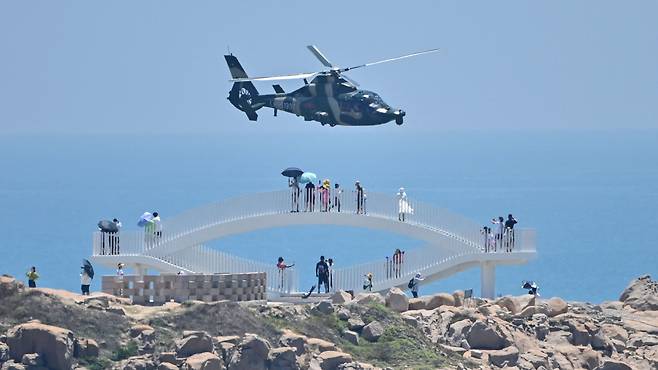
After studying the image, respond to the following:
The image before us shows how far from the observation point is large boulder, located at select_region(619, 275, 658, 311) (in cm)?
8881

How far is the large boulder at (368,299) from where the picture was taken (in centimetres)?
8216

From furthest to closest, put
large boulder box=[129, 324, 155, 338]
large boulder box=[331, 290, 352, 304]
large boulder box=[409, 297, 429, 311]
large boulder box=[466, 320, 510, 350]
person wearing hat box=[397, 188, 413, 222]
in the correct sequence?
person wearing hat box=[397, 188, 413, 222], large boulder box=[409, 297, 429, 311], large boulder box=[331, 290, 352, 304], large boulder box=[466, 320, 510, 350], large boulder box=[129, 324, 155, 338]

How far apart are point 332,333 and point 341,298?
10.5ft

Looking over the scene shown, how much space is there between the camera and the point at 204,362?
244ft

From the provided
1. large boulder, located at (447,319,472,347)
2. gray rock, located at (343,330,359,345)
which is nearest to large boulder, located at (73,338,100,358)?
gray rock, located at (343,330,359,345)

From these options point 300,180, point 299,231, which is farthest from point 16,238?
point 300,180

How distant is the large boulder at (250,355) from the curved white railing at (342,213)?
12.8 meters

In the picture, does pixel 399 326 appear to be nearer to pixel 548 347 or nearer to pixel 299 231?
pixel 548 347

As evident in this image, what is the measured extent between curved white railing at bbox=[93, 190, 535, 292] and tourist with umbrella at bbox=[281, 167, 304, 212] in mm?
26

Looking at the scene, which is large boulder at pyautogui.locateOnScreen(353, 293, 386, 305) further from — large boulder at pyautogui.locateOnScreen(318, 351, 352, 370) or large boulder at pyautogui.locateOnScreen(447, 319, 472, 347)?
large boulder at pyautogui.locateOnScreen(318, 351, 352, 370)

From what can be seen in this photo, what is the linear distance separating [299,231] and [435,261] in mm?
79046

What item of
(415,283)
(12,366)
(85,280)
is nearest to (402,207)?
(415,283)

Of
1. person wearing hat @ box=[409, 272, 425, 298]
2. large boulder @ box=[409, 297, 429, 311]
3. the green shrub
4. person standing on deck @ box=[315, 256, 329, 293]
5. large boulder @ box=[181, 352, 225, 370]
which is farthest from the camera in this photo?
person wearing hat @ box=[409, 272, 425, 298]

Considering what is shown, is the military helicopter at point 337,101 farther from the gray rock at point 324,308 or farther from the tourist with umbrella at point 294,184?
the gray rock at point 324,308
